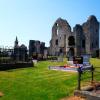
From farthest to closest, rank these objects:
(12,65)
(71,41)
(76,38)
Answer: (71,41) < (76,38) < (12,65)

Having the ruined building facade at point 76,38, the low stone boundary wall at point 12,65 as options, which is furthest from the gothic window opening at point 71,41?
the low stone boundary wall at point 12,65

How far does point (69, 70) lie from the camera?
2136 cm

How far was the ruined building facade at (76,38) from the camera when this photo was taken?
7119 cm

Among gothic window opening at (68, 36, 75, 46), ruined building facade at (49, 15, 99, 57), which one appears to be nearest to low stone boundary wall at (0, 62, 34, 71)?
ruined building facade at (49, 15, 99, 57)

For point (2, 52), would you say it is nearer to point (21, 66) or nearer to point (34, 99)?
point (21, 66)

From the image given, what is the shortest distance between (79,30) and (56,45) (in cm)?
942

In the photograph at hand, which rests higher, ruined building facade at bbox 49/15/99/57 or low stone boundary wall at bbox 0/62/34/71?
ruined building facade at bbox 49/15/99/57

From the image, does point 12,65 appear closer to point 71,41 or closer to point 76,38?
point 76,38

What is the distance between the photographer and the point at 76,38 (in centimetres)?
7125

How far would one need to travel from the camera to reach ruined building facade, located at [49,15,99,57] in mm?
71188

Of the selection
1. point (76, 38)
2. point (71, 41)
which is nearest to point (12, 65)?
point (76, 38)

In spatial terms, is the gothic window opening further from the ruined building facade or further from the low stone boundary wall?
the low stone boundary wall

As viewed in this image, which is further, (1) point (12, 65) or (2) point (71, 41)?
(2) point (71, 41)

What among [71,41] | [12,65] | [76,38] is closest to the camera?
[12,65]
